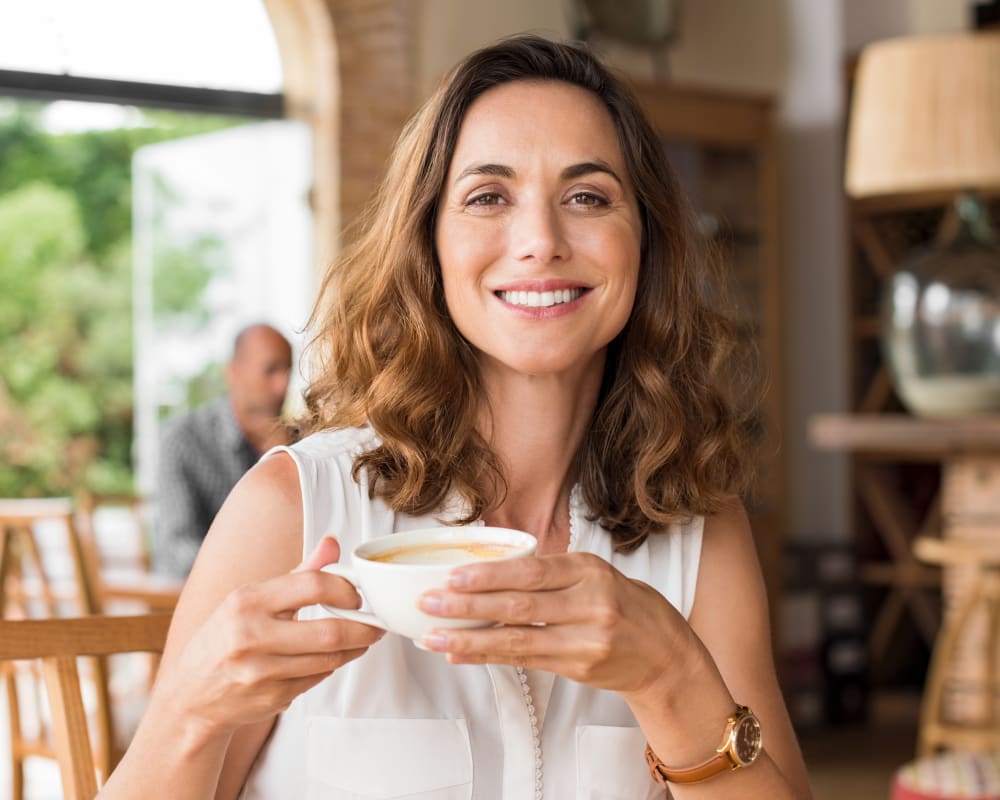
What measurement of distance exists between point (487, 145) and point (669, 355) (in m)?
0.35

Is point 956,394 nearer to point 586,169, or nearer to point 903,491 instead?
point 903,491

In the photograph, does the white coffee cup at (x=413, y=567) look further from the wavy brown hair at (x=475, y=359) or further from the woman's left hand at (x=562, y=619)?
the wavy brown hair at (x=475, y=359)

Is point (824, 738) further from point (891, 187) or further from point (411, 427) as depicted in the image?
point (411, 427)

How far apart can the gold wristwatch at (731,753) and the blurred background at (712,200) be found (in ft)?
11.7

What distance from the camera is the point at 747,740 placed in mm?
1122

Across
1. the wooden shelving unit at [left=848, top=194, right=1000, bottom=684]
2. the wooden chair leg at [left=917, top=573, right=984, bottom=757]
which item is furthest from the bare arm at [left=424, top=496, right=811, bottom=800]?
the wooden shelving unit at [left=848, top=194, right=1000, bottom=684]

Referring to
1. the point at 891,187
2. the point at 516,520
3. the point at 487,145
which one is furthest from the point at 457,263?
the point at 891,187

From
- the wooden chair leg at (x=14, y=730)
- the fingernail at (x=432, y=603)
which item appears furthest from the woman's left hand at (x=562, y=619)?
the wooden chair leg at (x=14, y=730)

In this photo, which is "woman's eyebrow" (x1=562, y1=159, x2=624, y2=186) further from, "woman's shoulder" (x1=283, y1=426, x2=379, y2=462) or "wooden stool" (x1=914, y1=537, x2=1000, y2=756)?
"wooden stool" (x1=914, y1=537, x2=1000, y2=756)

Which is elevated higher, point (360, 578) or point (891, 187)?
point (891, 187)

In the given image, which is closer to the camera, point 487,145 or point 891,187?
point 487,145

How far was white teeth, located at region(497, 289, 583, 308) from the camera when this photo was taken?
1.30m

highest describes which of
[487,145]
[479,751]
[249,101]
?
[249,101]

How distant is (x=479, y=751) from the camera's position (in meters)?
1.30
